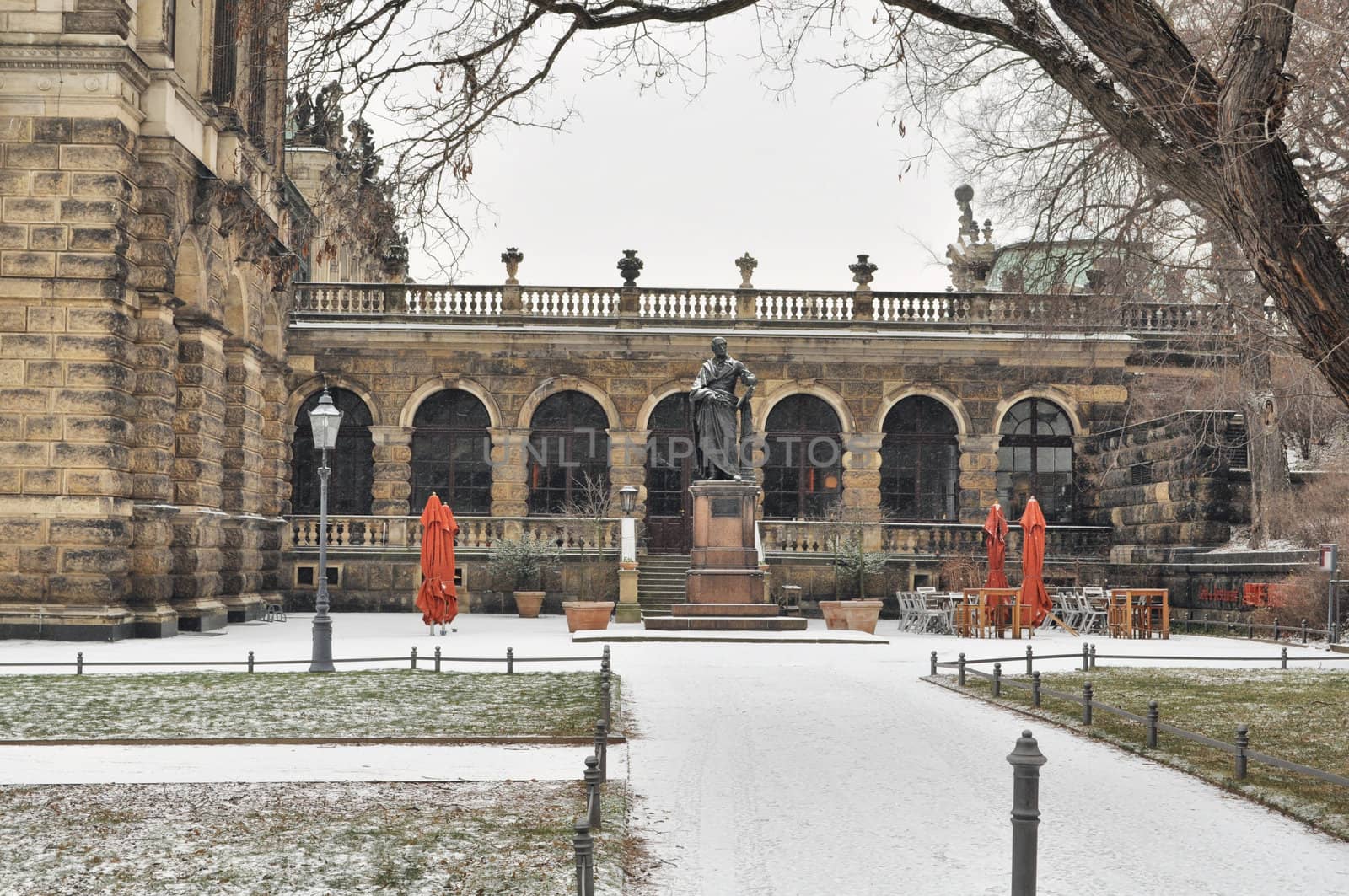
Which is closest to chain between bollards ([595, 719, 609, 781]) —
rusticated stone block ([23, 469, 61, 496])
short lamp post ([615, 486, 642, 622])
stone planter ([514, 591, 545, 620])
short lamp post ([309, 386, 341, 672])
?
short lamp post ([309, 386, 341, 672])

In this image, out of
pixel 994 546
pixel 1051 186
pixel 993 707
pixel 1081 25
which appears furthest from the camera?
pixel 994 546

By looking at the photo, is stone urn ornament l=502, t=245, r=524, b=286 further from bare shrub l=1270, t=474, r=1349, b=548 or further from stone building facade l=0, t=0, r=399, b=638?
bare shrub l=1270, t=474, r=1349, b=548

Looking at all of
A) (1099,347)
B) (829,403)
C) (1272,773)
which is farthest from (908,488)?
(1272,773)

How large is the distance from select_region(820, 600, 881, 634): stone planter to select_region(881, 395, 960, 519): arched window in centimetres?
832

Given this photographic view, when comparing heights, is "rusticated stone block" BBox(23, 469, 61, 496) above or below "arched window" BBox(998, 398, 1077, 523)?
below

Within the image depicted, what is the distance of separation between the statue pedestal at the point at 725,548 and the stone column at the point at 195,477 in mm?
8024

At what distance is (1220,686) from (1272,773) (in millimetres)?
5774

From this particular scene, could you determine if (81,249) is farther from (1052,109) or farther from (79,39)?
(1052,109)

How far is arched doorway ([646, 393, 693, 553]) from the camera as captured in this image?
33812 mm

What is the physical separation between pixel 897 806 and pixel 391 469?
84.7 ft

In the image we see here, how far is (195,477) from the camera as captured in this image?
24219mm

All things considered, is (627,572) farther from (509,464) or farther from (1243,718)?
(1243,718)

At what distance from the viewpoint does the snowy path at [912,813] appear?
707 cm

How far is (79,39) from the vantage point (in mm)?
21344
